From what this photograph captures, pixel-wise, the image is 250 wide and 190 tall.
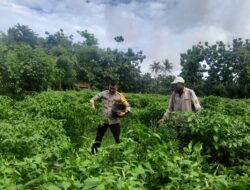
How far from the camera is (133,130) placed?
3510mm

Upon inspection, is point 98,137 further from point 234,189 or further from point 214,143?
point 234,189

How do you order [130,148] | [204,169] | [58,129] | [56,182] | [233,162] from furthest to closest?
[58,129], [233,162], [130,148], [204,169], [56,182]

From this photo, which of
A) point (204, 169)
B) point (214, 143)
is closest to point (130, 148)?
point (204, 169)

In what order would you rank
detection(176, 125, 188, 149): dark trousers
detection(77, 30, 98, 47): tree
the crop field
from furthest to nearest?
detection(77, 30, 98, 47): tree → detection(176, 125, 188, 149): dark trousers → the crop field

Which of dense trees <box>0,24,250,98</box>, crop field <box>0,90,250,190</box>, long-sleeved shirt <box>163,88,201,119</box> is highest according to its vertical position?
dense trees <box>0,24,250,98</box>

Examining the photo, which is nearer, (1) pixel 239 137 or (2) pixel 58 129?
(1) pixel 239 137

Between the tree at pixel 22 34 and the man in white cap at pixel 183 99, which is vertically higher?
the tree at pixel 22 34

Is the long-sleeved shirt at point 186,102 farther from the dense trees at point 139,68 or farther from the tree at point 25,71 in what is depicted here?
the dense trees at point 139,68

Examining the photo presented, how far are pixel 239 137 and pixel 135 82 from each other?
45.7m

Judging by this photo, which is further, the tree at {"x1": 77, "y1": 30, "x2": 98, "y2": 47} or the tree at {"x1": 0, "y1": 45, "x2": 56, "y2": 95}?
the tree at {"x1": 77, "y1": 30, "x2": 98, "y2": 47}

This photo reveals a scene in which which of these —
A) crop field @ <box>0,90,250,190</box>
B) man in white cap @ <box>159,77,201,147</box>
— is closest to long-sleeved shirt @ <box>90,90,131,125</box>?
man in white cap @ <box>159,77,201,147</box>

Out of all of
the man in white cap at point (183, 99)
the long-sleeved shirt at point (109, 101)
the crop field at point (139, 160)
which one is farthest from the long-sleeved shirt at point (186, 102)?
the long-sleeved shirt at point (109, 101)

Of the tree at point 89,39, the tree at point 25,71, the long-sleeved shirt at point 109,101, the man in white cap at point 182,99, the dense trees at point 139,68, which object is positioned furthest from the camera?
the tree at point 89,39

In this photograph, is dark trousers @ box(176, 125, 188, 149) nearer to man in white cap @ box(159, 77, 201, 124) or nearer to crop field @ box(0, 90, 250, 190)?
crop field @ box(0, 90, 250, 190)
